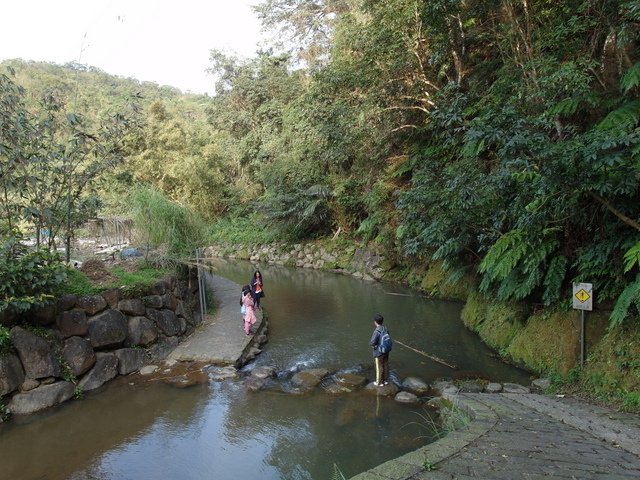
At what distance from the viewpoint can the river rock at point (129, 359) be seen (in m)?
8.81

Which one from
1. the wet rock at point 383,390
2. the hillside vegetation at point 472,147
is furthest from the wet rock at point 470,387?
the hillside vegetation at point 472,147

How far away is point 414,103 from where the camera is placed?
1466cm

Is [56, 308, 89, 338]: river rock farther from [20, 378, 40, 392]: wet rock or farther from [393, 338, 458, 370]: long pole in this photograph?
[393, 338, 458, 370]: long pole

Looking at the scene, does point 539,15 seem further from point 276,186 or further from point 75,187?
point 276,186

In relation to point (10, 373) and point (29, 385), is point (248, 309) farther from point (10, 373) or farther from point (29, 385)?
point (10, 373)

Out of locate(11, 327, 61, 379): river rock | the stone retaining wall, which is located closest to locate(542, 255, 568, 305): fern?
the stone retaining wall

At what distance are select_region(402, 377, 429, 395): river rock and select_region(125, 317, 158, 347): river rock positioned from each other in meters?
5.46

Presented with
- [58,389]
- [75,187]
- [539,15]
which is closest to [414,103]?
[539,15]

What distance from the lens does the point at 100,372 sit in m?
8.40

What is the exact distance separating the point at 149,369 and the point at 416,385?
5.38 meters

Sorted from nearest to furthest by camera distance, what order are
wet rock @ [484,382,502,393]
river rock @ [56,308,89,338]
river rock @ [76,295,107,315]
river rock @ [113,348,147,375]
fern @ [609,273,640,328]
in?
fern @ [609,273,640,328], wet rock @ [484,382,502,393], river rock @ [56,308,89,338], river rock @ [76,295,107,315], river rock @ [113,348,147,375]

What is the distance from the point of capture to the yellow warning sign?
23.4 feet

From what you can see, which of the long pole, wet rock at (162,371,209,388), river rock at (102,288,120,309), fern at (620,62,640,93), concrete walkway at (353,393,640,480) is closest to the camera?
concrete walkway at (353,393,640,480)

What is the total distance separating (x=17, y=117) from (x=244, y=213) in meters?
23.0
